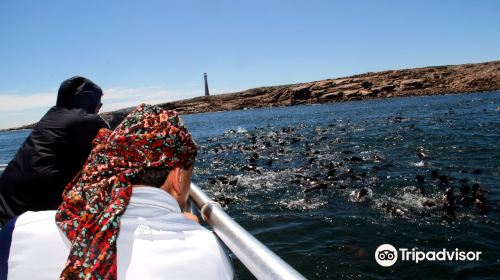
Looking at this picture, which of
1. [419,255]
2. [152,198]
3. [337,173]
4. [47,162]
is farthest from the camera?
[337,173]

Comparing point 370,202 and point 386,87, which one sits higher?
point 386,87

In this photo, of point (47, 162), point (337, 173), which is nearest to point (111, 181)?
point (47, 162)

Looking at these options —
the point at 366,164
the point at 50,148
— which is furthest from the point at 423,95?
the point at 50,148

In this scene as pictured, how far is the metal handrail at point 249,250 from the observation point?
1958 mm

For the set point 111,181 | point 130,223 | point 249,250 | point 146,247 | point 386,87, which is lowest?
point 386,87

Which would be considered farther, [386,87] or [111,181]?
[386,87]

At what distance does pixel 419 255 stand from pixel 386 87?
82856 millimetres

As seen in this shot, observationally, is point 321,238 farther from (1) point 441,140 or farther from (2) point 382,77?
(2) point 382,77

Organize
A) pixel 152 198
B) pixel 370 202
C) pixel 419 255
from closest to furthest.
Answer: pixel 152 198, pixel 419 255, pixel 370 202

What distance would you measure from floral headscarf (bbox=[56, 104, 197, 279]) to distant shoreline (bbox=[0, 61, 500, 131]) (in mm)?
82534

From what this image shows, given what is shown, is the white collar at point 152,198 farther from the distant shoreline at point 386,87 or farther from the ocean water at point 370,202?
the distant shoreline at point 386,87

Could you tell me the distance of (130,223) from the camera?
1.71m

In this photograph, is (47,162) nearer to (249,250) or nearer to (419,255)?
(249,250)

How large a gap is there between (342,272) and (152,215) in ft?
22.3
